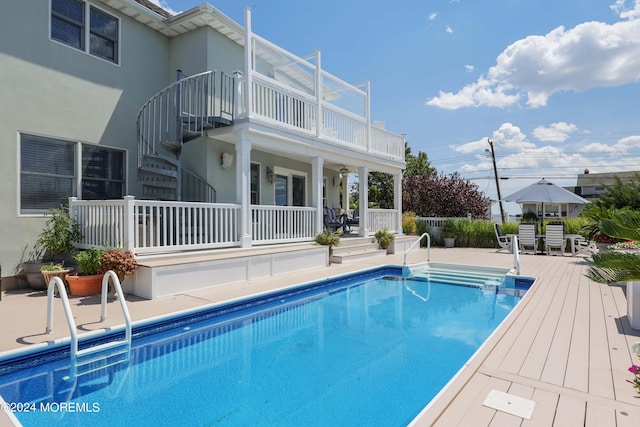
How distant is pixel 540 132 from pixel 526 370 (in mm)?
30938

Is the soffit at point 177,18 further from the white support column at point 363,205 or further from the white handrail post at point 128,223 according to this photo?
the white support column at point 363,205

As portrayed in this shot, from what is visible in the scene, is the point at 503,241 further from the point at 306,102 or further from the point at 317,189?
the point at 306,102

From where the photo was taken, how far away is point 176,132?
8406 millimetres

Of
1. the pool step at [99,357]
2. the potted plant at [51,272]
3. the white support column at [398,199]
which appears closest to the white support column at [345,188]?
the white support column at [398,199]

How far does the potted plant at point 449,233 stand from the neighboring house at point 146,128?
24.0 feet

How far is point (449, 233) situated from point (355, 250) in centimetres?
685

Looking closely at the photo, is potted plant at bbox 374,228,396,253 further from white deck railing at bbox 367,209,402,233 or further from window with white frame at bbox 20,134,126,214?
window with white frame at bbox 20,134,126,214

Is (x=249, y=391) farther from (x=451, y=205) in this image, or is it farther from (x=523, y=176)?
(x=523, y=176)

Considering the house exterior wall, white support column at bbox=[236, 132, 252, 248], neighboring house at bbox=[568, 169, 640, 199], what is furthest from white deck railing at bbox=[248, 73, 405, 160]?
neighboring house at bbox=[568, 169, 640, 199]

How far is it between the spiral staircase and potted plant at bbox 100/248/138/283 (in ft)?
8.46

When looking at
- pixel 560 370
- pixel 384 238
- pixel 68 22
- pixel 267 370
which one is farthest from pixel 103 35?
pixel 560 370

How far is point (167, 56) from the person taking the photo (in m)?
10.2

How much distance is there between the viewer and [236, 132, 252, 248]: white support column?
8166 mm

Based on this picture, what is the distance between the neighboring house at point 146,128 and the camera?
22.9 feet
